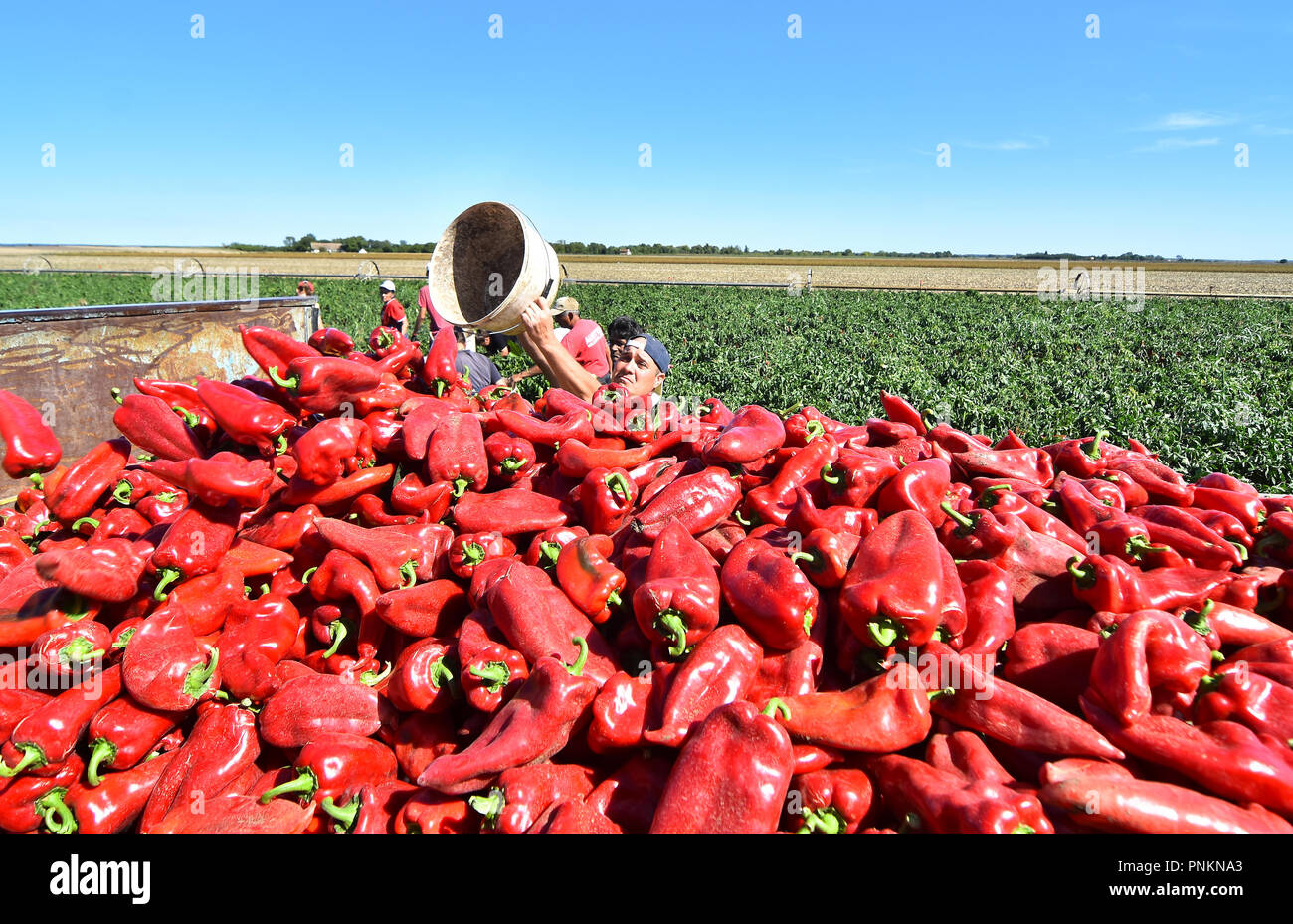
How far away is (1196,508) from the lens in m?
3.06

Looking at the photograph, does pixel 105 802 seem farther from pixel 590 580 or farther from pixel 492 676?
pixel 590 580

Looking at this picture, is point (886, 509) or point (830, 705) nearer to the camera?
A: point (830, 705)

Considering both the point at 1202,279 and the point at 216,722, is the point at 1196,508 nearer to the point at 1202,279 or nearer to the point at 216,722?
the point at 216,722

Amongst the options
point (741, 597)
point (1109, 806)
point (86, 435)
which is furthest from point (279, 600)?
point (86, 435)

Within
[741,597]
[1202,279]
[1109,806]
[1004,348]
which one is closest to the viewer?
[1109,806]

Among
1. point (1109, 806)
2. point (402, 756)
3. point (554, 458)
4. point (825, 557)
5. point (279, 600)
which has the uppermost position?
point (554, 458)

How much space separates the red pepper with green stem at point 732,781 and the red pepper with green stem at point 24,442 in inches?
118

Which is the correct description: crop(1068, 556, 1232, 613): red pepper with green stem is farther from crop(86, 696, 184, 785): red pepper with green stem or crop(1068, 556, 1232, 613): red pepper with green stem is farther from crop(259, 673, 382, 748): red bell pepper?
crop(86, 696, 184, 785): red pepper with green stem

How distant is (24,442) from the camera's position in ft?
9.98

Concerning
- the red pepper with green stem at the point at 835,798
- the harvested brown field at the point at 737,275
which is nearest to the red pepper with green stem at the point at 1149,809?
the red pepper with green stem at the point at 835,798

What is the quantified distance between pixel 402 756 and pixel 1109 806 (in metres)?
2.12
